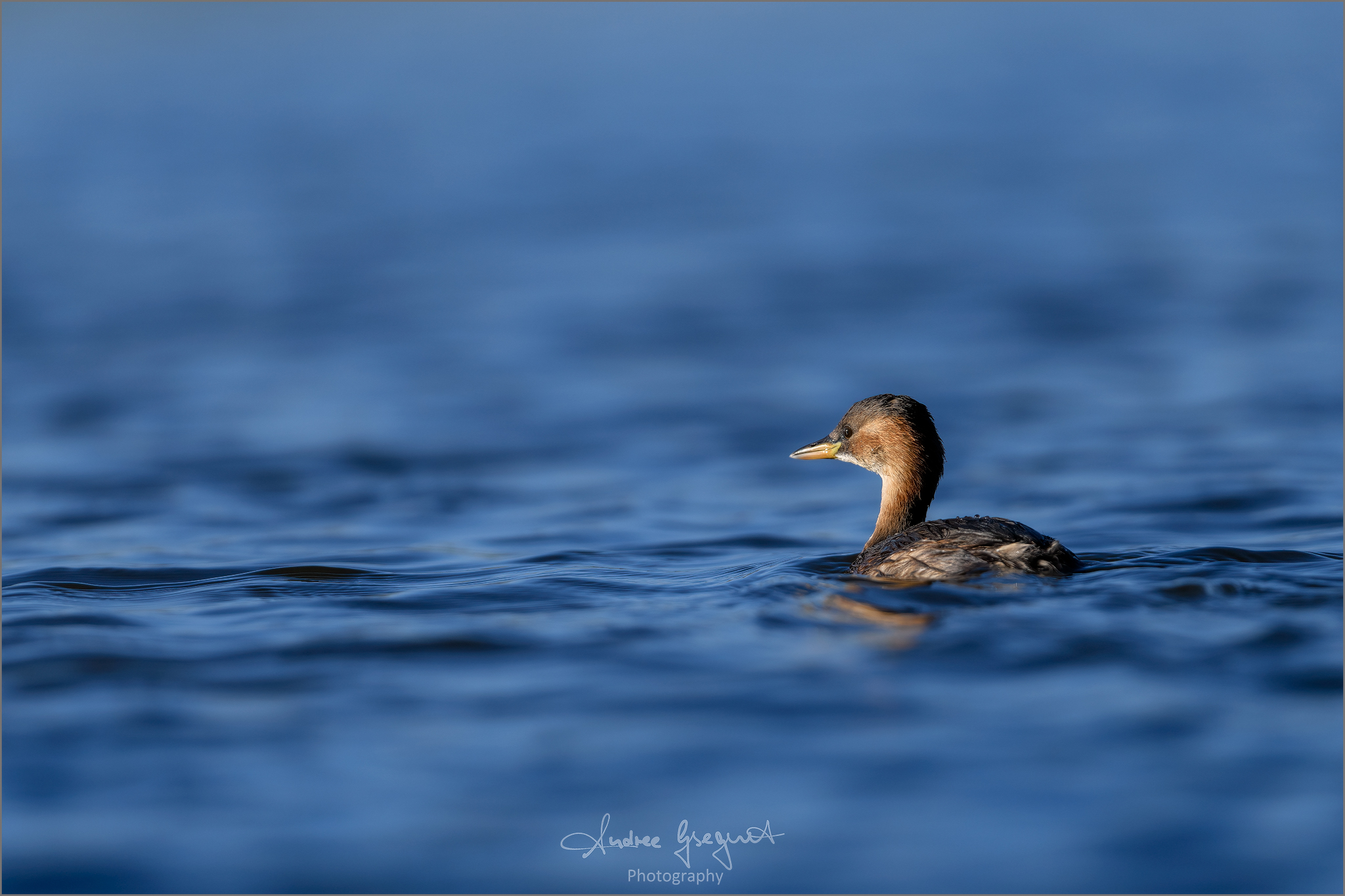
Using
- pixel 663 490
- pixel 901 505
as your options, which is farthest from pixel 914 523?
pixel 663 490

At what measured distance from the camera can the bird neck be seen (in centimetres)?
955

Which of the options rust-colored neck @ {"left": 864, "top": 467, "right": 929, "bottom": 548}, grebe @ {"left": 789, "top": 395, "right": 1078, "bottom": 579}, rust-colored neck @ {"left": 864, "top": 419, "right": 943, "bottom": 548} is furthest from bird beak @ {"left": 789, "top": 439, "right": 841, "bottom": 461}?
rust-colored neck @ {"left": 864, "top": 467, "right": 929, "bottom": 548}

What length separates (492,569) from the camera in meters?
9.45

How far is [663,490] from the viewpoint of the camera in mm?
12016

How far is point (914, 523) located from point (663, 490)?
286cm

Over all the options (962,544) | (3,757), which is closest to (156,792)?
(3,757)

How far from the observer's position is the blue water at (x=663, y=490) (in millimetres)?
5656

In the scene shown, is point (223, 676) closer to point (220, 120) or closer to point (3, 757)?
point (3, 757)
